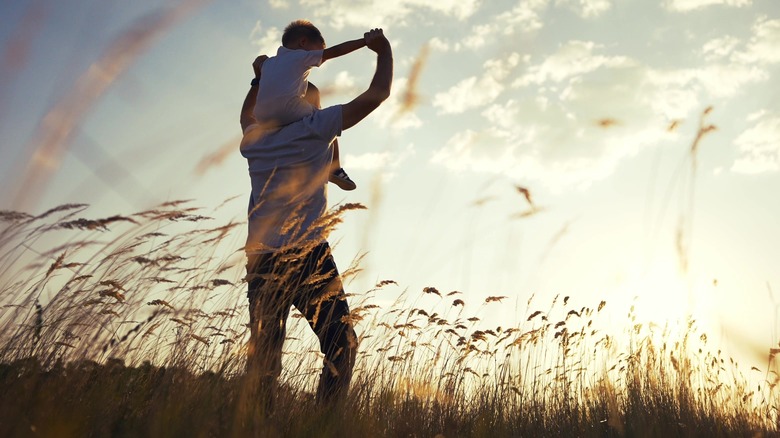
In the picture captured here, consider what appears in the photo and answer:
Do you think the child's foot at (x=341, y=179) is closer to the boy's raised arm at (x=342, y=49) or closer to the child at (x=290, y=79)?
the child at (x=290, y=79)

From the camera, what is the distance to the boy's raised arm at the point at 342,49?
10.7 ft

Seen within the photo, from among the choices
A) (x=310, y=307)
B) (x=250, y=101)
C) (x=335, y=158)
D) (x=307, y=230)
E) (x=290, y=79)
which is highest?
(x=250, y=101)

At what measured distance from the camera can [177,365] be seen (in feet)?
9.29

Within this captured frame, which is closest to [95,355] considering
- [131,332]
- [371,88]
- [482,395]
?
[131,332]

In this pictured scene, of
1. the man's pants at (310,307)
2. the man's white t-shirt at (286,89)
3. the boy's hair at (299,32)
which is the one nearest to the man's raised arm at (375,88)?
the man's white t-shirt at (286,89)

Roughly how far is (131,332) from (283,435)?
2.53ft

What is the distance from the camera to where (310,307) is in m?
3.11

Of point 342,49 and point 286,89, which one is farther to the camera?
point 342,49

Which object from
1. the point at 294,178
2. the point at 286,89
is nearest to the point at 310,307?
the point at 294,178

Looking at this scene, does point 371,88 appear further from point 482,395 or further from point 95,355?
point 482,395

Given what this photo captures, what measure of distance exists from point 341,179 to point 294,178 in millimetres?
360

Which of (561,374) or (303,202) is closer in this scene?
(303,202)

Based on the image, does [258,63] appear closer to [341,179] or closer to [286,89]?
[286,89]

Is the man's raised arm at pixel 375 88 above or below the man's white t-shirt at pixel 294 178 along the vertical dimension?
above
